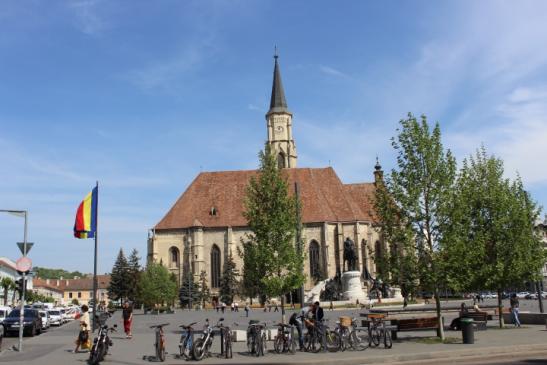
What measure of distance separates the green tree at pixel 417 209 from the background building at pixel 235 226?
1708 inches

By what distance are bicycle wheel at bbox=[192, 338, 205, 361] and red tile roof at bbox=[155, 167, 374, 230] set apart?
5054 cm

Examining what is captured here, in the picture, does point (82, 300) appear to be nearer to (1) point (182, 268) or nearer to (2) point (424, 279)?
(1) point (182, 268)

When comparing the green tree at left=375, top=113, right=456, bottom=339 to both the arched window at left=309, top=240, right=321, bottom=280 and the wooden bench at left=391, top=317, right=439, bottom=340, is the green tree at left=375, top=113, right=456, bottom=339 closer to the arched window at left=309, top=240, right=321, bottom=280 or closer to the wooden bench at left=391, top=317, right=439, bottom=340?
the wooden bench at left=391, top=317, right=439, bottom=340

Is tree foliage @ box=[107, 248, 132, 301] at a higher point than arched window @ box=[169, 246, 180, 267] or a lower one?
lower

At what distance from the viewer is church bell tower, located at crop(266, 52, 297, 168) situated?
80744 millimetres

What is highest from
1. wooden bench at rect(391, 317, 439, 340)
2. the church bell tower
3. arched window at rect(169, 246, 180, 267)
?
the church bell tower

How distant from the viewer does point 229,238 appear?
A: 217ft

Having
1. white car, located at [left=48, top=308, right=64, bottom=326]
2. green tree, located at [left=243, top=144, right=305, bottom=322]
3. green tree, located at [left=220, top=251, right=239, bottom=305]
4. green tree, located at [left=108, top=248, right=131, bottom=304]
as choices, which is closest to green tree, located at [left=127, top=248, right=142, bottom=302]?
green tree, located at [left=108, top=248, right=131, bottom=304]

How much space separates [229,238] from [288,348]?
166ft

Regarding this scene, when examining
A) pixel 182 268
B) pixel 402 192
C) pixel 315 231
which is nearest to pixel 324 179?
pixel 315 231

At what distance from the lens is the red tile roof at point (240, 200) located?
218ft

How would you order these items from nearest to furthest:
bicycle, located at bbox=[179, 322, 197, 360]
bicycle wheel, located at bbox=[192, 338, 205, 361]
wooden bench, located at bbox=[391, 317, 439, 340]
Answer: bicycle wheel, located at bbox=[192, 338, 205, 361] < bicycle, located at bbox=[179, 322, 197, 360] < wooden bench, located at bbox=[391, 317, 439, 340]

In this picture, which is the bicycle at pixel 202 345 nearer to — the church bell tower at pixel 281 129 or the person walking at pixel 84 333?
the person walking at pixel 84 333

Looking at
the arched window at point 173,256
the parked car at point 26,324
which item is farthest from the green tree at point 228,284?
the parked car at point 26,324
